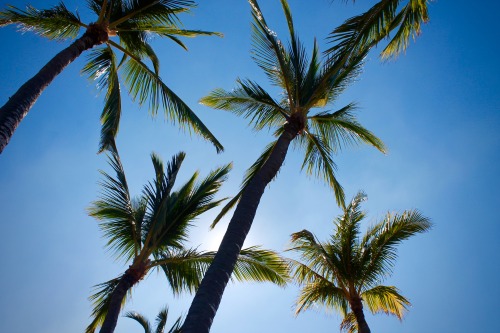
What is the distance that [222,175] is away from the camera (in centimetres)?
1053

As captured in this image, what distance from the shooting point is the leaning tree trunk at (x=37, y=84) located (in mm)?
6117

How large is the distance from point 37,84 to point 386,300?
35.4ft

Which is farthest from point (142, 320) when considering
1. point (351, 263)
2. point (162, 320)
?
point (351, 263)

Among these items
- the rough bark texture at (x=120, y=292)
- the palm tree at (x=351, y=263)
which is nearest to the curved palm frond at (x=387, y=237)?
the palm tree at (x=351, y=263)

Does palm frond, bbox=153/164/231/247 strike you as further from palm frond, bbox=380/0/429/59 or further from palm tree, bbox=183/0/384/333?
palm frond, bbox=380/0/429/59

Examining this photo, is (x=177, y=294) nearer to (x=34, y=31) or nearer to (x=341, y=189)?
(x=341, y=189)

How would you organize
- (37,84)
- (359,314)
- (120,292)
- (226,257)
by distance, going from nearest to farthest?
(226,257) → (37,84) → (120,292) → (359,314)

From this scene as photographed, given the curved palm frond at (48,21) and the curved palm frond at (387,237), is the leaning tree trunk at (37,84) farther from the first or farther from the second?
the curved palm frond at (387,237)

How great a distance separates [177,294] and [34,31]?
728 cm

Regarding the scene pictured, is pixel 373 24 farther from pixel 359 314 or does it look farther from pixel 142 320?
pixel 142 320

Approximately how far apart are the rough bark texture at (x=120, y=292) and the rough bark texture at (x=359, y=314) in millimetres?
5860

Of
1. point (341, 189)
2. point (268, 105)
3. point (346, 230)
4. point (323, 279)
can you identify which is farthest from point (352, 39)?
point (323, 279)

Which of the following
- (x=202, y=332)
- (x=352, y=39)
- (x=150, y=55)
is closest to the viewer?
(x=202, y=332)

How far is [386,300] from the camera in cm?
1182
